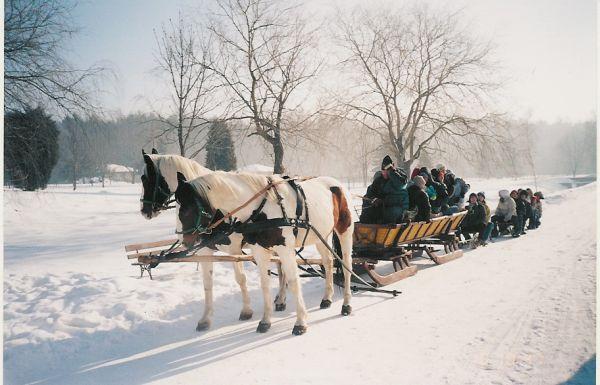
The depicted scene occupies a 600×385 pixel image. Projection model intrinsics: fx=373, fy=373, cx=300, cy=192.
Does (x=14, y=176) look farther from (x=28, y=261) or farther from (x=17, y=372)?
(x=28, y=261)

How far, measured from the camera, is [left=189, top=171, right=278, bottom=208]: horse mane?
4.08 metres

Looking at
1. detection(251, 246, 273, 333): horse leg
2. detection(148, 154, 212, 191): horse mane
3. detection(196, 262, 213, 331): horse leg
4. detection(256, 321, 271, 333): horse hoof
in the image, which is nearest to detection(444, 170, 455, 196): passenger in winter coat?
detection(251, 246, 273, 333): horse leg

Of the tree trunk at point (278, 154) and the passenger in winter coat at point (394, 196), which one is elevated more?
the tree trunk at point (278, 154)

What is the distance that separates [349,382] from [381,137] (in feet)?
40.8

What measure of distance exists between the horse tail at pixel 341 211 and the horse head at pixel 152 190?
7.70ft

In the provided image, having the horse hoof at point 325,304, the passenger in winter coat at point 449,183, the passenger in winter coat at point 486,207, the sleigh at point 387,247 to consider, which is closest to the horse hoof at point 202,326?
the horse hoof at point 325,304

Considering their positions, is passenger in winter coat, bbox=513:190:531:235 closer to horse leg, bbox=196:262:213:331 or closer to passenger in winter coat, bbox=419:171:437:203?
passenger in winter coat, bbox=419:171:437:203

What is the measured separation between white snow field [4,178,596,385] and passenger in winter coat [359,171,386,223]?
1.31 m

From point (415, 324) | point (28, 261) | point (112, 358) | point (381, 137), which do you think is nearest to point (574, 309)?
point (415, 324)

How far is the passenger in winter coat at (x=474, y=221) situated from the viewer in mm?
10195

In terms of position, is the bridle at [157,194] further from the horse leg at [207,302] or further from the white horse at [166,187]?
the horse leg at [207,302]

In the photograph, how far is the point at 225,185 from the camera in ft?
13.9

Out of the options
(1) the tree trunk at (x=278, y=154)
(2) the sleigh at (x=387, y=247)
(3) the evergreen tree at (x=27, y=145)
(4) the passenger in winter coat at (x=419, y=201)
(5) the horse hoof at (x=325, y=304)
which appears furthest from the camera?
(1) the tree trunk at (x=278, y=154)

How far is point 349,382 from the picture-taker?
317 cm
